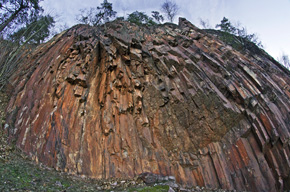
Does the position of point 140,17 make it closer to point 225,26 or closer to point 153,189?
point 225,26

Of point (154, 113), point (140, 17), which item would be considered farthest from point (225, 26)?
point (154, 113)

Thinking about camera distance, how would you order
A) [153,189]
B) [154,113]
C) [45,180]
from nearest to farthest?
[45,180]
[153,189]
[154,113]

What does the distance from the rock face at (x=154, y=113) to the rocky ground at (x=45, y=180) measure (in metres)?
→ 0.50

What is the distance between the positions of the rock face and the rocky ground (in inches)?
19.8

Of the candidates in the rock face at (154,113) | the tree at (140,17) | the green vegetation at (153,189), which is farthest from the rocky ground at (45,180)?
the tree at (140,17)

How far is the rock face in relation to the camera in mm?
10516

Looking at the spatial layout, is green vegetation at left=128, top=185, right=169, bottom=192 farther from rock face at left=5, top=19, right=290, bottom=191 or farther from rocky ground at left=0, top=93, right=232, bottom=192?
rock face at left=5, top=19, right=290, bottom=191

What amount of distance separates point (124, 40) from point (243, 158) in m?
13.1

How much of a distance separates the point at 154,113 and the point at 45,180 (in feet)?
26.0

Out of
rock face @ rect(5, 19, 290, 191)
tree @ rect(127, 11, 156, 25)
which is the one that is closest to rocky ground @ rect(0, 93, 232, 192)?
rock face @ rect(5, 19, 290, 191)

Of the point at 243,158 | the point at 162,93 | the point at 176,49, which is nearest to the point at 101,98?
the point at 162,93

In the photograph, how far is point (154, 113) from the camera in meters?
13.1

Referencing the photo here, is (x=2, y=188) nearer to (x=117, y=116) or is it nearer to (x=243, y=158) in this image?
(x=117, y=116)

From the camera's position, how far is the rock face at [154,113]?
10516 millimetres
